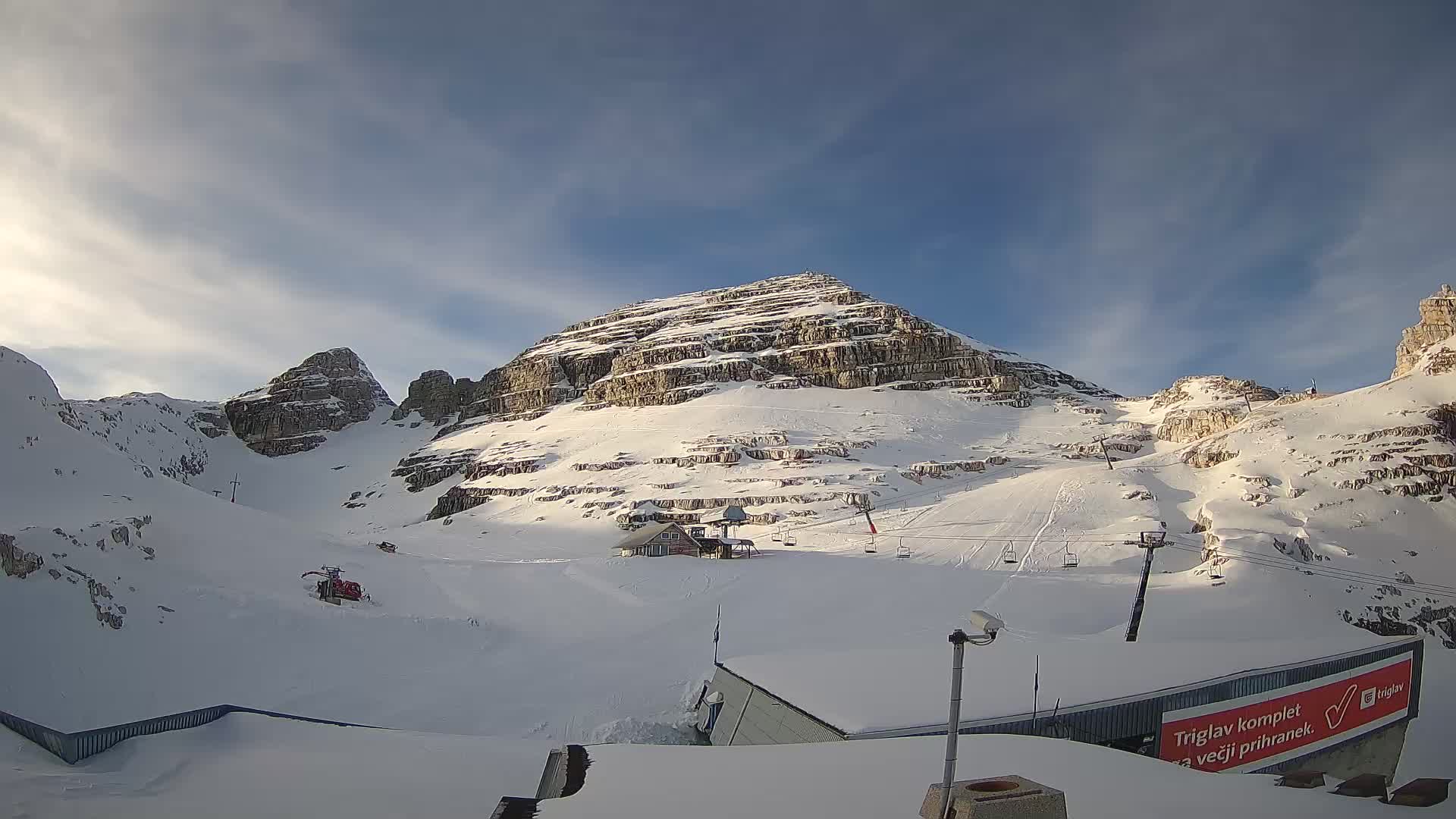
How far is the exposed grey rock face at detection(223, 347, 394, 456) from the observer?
11631 centimetres

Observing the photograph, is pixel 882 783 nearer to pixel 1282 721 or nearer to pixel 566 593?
pixel 1282 721

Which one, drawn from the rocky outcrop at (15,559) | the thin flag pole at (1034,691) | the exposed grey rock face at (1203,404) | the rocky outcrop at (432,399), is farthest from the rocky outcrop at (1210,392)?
the rocky outcrop at (432,399)

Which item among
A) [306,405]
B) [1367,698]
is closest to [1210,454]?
[1367,698]

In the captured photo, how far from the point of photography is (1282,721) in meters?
15.0

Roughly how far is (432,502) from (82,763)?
76272mm

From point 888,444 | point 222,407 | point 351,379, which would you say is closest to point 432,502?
point 888,444

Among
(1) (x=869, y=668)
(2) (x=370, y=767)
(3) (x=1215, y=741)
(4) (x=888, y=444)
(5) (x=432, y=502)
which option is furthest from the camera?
(5) (x=432, y=502)

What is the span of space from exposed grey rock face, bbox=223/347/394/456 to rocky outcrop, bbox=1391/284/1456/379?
438ft

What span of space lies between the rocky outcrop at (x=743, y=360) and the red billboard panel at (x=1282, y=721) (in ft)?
237

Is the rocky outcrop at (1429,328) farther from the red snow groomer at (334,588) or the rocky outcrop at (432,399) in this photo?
the rocky outcrop at (432,399)

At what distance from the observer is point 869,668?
1538 centimetres

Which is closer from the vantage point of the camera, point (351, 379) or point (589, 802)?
point (589, 802)

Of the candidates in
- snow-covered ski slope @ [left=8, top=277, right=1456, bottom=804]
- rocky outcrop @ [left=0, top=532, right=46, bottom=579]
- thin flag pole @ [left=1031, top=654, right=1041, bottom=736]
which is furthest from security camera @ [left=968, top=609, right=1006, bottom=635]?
rocky outcrop @ [left=0, top=532, right=46, bottom=579]

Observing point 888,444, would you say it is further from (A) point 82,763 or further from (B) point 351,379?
(B) point 351,379
